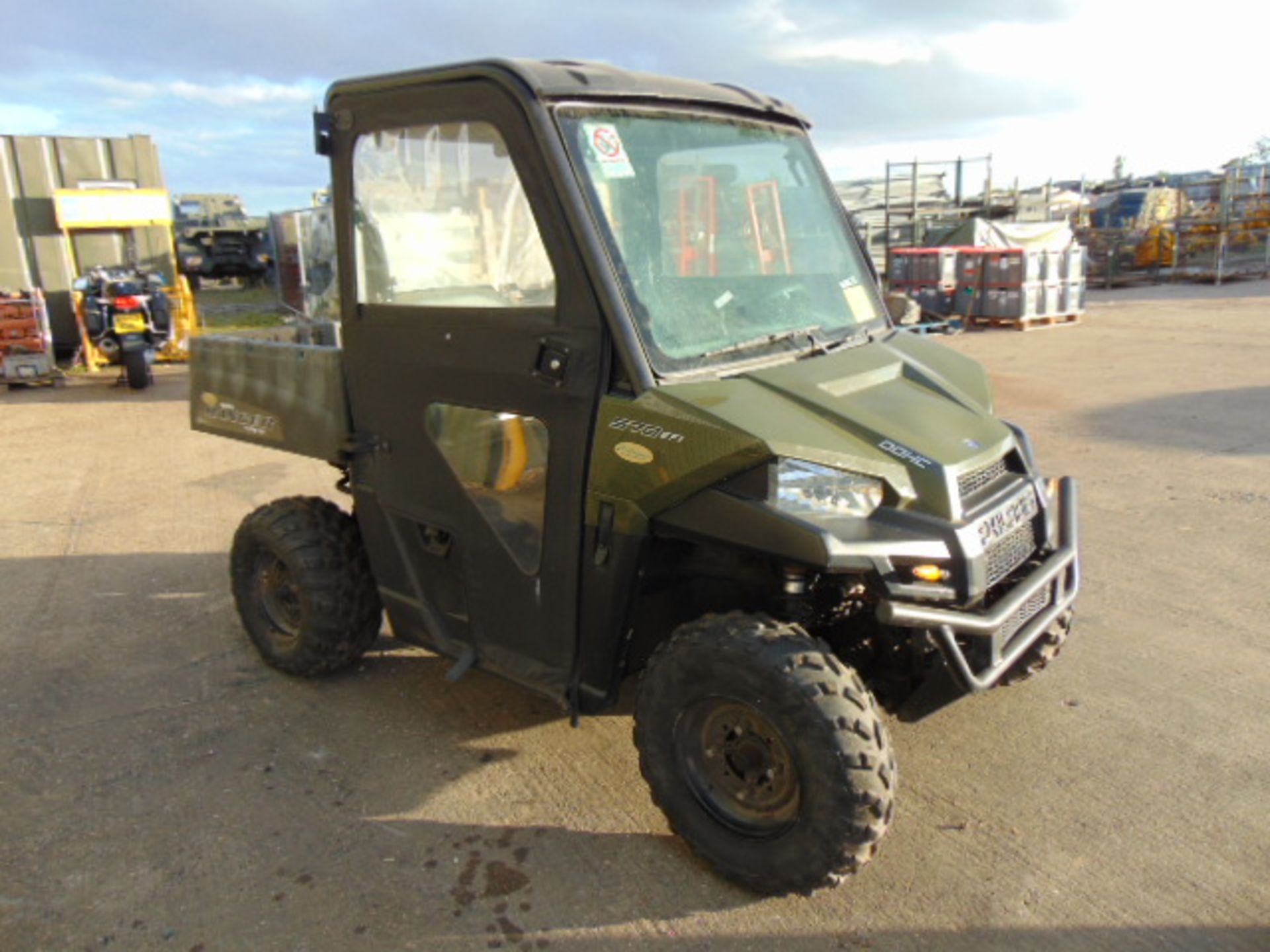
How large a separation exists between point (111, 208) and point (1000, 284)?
13992mm

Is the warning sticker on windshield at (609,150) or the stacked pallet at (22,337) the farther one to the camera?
the stacked pallet at (22,337)

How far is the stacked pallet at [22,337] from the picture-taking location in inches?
466

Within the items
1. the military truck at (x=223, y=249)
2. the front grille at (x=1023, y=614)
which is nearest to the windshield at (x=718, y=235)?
the front grille at (x=1023, y=614)

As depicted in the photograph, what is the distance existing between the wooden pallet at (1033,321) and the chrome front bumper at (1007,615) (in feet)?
45.5

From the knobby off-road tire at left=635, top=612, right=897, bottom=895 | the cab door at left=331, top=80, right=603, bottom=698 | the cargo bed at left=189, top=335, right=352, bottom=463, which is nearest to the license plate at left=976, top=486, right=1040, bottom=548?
A: the knobby off-road tire at left=635, top=612, right=897, bottom=895

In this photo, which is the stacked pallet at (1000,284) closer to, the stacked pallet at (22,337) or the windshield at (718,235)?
the stacked pallet at (22,337)

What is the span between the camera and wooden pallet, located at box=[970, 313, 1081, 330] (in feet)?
53.0

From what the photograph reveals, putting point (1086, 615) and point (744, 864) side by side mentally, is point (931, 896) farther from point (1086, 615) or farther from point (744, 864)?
point (1086, 615)

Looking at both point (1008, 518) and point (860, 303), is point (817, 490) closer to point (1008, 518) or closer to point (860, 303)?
point (1008, 518)

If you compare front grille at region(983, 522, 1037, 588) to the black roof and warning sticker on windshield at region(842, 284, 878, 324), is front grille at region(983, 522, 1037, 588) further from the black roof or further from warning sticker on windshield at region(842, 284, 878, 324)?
the black roof

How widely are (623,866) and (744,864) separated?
0.41m

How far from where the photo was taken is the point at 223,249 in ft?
76.5

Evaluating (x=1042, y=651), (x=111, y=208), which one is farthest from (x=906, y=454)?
(x=111, y=208)

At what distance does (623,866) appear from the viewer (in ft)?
9.71
